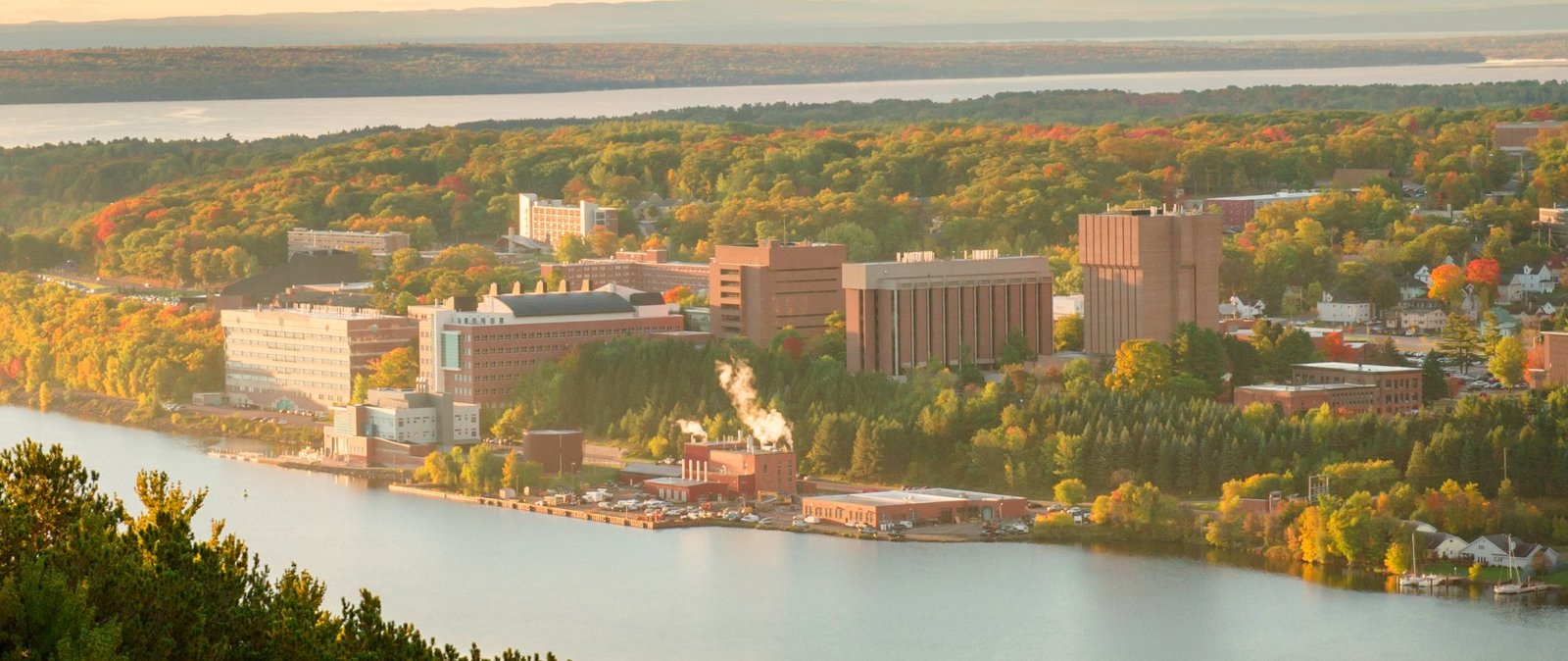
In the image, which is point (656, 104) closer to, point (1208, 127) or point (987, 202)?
point (1208, 127)

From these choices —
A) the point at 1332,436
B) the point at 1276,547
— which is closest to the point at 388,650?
the point at 1276,547

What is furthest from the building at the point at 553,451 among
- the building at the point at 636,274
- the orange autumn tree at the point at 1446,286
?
the orange autumn tree at the point at 1446,286

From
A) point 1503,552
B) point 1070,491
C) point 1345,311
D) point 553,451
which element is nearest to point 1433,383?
point 1070,491

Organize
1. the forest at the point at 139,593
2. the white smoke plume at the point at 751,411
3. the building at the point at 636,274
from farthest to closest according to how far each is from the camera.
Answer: the building at the point at 636,274 → the white smoke plume at the point at 751,411 → the forest at the point at 139,593

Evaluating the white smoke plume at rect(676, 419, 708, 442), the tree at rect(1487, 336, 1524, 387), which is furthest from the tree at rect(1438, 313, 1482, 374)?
the white smoke plume at rect(676, 419, 708, 442)

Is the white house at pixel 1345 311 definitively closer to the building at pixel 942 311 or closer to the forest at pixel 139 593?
the building at pixel 942 311
